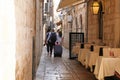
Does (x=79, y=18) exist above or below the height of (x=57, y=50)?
above

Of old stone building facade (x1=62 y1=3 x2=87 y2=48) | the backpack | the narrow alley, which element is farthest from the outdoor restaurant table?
old stone building facade (x1=62 y1=3 x2=87 y2=48)

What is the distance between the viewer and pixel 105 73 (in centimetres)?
668

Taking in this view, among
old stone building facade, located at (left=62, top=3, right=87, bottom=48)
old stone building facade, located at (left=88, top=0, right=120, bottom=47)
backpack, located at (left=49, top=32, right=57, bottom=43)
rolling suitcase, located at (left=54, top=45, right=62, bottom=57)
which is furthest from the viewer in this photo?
old stone building facade, located at (left=62, top=3, right=87, bottom=48)

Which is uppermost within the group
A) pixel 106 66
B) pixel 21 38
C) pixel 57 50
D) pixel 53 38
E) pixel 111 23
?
pixel 111 23

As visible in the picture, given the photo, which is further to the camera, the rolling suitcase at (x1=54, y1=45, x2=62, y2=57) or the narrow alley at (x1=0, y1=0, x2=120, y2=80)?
the rolling suitcase at (x1=54, y1=45, x2=62, y2=57)

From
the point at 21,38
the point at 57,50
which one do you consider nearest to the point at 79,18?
the point at 57,50

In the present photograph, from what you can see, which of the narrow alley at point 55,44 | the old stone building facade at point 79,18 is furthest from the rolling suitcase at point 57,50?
the old stone building facade at point 79,18
